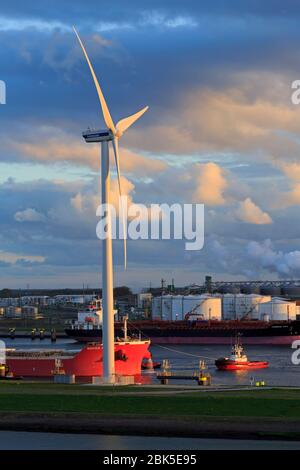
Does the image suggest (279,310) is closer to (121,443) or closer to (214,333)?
(214,333)

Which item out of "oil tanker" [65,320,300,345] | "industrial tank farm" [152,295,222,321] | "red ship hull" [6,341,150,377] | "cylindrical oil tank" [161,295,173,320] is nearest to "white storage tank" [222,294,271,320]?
"industrial tank farm" [152,295,222,321]

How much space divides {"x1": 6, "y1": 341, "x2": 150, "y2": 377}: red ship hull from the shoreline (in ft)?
142

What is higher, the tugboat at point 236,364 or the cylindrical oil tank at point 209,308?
the cylindrical oil tank at point 209,308

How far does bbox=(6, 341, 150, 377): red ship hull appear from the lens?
231 feet

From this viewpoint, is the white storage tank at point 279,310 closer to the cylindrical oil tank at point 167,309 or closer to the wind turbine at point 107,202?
the cylindrical oil tank at point 167,309

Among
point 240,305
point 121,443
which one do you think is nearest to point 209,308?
point 240,305

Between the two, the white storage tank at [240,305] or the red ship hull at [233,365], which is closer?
the red ship hull at [233,365]

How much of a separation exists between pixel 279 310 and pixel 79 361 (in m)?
106

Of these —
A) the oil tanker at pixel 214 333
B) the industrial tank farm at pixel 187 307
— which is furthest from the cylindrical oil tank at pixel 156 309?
the oil tanker at pixel 214 333

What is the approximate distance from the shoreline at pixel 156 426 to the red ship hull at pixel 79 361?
142 feet

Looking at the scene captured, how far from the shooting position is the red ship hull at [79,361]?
231 ft

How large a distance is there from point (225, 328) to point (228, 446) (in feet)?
396

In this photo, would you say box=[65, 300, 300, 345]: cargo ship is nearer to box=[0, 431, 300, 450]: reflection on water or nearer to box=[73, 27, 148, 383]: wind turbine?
box=[73, 27, 148, 383]: wind turbine

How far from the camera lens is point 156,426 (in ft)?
78.0
